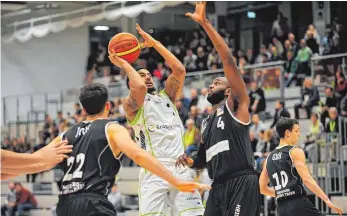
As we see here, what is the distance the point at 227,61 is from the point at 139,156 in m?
1.74

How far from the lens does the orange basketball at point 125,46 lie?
7837 millimetres

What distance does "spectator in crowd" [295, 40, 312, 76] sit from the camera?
60.0ft

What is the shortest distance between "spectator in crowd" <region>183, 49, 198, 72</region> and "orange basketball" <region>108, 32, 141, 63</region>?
1507 cm

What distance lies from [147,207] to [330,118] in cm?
821

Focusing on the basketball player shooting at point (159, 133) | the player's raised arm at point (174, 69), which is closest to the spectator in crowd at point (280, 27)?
the player's raised arm at point (174, 69)

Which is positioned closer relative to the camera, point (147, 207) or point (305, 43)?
point (147, 207)

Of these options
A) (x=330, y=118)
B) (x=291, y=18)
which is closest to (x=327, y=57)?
(x=330, y=118)

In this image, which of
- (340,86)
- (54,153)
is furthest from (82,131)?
(340,86)

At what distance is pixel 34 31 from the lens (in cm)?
2519

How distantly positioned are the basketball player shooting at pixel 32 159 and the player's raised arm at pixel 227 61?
172 centimetres

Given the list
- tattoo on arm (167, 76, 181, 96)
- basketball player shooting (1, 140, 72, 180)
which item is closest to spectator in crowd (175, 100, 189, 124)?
tattoo on arm (167, 76, 181, 96)

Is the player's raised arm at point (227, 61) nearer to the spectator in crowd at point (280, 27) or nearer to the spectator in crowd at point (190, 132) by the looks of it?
the spectator in crowd at point (190, 132)

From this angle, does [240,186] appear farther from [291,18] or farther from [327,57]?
[291,18]

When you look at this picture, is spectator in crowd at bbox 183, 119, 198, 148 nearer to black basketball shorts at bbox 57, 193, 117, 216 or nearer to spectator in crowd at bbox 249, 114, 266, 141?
spectator in crowd at bbox 249, 114, 266, 141
